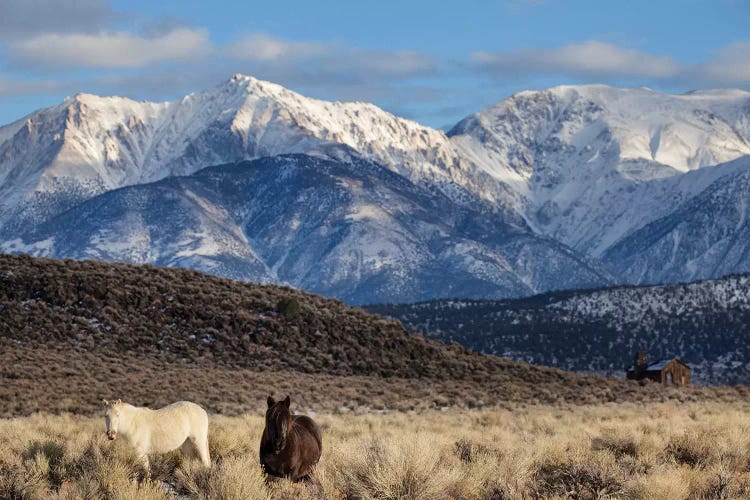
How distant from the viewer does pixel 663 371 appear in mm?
66875

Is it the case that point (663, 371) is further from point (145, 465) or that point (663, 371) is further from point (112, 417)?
point (112, 417)

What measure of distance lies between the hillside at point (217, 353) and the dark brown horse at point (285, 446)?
19.8 m

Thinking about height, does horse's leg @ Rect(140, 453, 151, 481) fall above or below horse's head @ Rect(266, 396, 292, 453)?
below

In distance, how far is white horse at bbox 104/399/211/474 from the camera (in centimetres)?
1673

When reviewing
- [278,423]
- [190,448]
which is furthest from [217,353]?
[278,423]

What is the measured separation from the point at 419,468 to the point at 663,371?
54.4 meters

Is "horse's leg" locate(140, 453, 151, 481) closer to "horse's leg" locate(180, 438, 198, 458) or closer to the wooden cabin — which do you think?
"horse's leg" locate(180, 438, 198, 458)

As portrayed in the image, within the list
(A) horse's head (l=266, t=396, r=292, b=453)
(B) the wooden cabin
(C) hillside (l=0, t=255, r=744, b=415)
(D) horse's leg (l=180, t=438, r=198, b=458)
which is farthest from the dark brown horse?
(B) the wooden cabin

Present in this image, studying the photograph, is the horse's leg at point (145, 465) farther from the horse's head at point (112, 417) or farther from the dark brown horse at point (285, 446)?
the dark brown horse at point (285, 446)

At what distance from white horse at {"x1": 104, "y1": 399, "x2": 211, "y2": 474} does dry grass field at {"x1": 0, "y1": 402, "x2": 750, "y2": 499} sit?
270 mm

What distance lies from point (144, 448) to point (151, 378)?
29.0m

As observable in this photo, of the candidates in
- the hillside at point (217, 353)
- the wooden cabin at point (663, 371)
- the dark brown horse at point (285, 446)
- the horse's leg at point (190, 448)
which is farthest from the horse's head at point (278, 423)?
the wooden cabin at point (663, 371)

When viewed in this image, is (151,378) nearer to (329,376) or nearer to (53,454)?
(329,376)

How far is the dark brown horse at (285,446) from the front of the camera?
1555 centimetres
